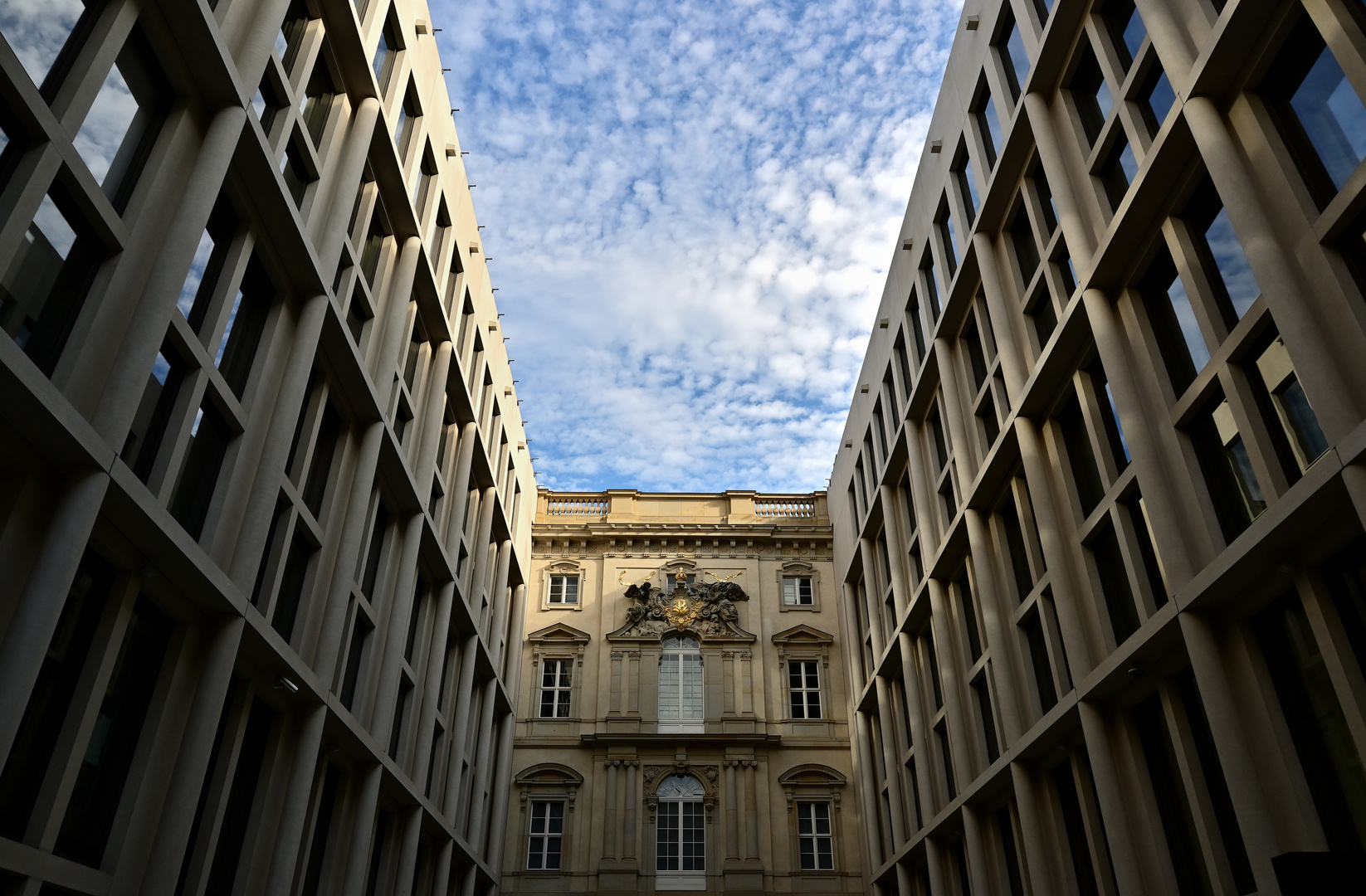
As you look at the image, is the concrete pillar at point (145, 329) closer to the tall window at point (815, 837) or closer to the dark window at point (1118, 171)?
the dark window at point (1118, 171)

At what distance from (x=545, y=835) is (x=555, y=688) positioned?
5.46 metres

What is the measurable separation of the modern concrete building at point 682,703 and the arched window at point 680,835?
0.19ft

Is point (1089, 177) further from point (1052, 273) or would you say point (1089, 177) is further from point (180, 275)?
point (180, 275)

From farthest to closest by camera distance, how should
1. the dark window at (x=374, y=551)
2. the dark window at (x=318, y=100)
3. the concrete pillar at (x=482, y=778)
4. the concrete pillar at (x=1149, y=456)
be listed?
the concrete pillar at (x=482, y=778), the dark window at (x=374, y=551), the dark window at (x=318, y=100), the concrete pillar at (x=1149, y=456)

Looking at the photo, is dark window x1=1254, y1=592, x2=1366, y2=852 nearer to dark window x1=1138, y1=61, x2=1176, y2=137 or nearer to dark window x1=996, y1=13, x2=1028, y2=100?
dark window x1=1138, y1=61, x2=1176, y2=137

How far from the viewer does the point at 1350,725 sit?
438 inches

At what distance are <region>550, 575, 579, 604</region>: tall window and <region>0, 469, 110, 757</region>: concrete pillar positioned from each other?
3044 cm

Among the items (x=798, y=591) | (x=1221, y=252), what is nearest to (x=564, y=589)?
(x=798, y=591)

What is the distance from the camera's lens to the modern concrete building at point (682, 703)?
35.3m

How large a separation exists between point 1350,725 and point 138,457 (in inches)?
591

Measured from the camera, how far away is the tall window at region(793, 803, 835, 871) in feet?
116

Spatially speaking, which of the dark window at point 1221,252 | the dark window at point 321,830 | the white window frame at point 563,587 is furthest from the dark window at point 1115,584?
the white window frame at point 563,587

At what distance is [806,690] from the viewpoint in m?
38.8

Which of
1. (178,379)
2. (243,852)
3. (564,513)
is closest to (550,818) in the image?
(564,513)
